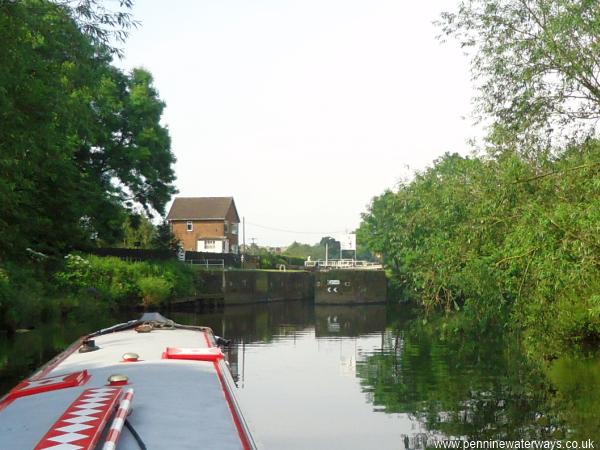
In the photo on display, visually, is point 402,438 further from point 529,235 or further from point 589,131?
point 589,131

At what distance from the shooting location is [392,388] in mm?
15266

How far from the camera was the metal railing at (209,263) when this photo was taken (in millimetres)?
51844

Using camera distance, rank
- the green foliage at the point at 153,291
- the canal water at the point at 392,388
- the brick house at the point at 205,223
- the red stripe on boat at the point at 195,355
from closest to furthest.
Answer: the red stripe on boat at the point at 195,355 < the canal water at the point at 392,388 < the green foliage at the point at 153,291 < the brick house at the point at 205,223

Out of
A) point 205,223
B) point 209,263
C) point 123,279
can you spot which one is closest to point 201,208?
point 205,223

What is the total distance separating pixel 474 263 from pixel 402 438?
3.62 meters

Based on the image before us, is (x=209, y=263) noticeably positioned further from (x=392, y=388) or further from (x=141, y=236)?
(x=392, y=388)

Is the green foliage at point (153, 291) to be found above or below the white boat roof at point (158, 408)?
above

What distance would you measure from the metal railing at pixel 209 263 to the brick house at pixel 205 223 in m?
18.1

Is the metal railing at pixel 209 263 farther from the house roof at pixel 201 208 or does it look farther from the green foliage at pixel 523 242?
the green foliage at pixel 523 242

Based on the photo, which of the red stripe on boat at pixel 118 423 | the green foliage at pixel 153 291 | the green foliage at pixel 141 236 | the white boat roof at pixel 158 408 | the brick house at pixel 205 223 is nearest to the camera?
the red stripe on boat at pixel 118 423

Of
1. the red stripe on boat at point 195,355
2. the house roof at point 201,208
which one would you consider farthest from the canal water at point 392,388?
the house roof at point 201,208

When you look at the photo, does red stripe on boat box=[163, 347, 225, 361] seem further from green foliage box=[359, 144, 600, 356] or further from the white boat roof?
green foliage box=[359, 144, 600, 356]

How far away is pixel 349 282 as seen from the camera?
5397 centimetres

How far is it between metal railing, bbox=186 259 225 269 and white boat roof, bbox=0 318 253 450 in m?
42.1
